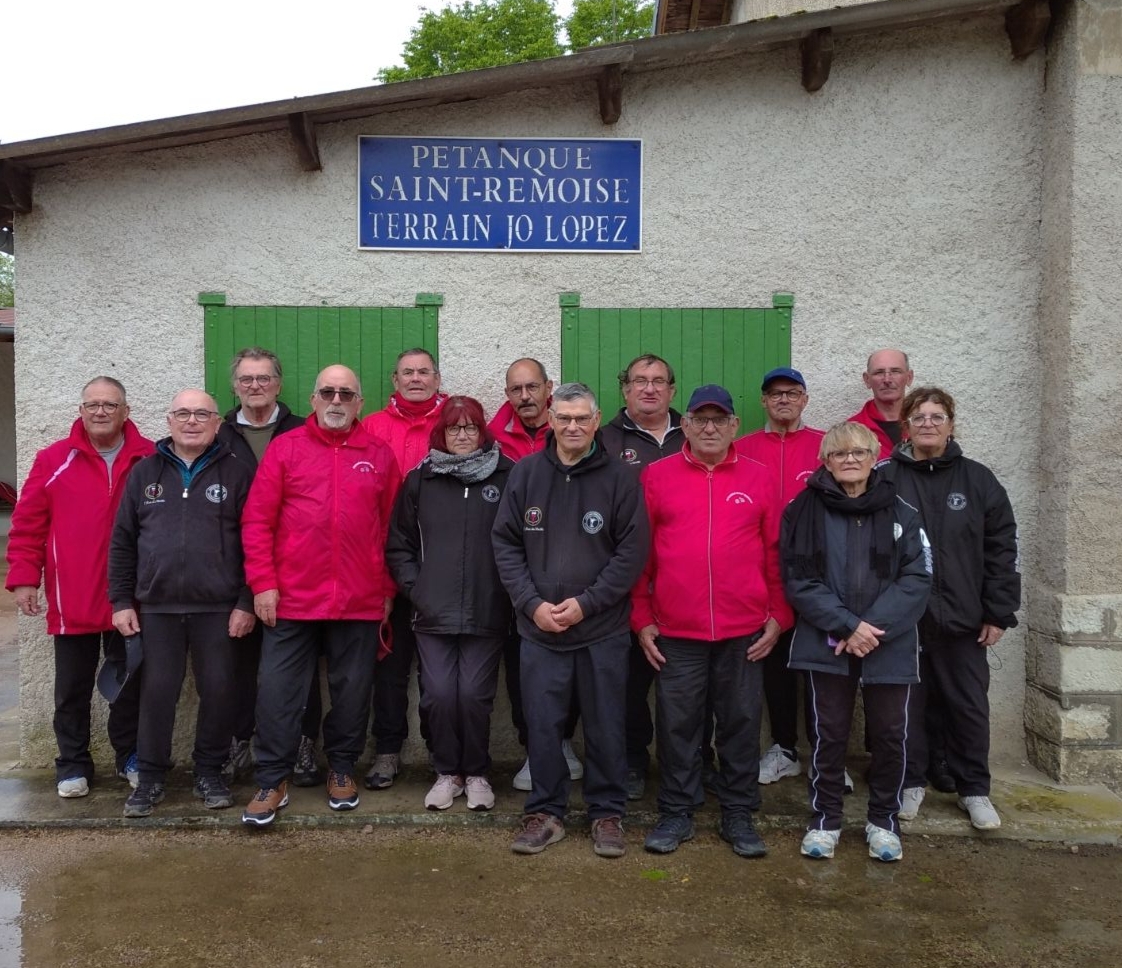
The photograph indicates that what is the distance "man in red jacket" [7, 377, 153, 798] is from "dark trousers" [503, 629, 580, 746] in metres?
1.76

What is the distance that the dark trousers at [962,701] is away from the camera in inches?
169

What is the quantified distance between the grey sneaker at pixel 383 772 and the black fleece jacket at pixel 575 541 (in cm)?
118

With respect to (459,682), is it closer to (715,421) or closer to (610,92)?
(715,421)

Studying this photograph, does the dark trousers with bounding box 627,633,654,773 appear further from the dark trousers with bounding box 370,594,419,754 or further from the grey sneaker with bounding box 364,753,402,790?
the grey sneaker with bounding box 364,753,402,790

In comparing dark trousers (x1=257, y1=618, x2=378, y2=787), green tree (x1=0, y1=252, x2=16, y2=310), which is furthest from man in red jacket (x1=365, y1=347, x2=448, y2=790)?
green tree (x1=0, y1=252, x2=16, y2=310)

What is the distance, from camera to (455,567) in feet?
14.0

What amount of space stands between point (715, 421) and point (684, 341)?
116cm

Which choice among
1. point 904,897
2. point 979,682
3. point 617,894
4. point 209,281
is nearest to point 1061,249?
point 979,682

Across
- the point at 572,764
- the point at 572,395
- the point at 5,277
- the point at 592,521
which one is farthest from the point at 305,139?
the point at 5,277

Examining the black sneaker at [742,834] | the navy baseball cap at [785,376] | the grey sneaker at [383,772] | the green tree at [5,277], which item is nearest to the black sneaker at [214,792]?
the grey sneaker at [383,772]

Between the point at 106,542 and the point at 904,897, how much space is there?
3.71 m

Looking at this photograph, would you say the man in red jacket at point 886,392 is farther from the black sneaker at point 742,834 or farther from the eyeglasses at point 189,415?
the eyeglasses at point 189,415

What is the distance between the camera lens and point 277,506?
4277mm

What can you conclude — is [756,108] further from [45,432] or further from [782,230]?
[45,432]
